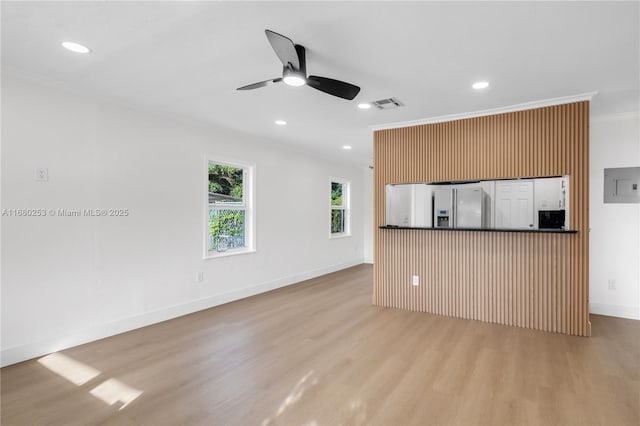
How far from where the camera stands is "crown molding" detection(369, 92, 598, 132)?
3.51 meters

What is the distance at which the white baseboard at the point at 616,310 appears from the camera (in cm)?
427

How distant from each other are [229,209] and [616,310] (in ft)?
17.3

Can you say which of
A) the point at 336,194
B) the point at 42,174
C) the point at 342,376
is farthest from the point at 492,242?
the point at 42,174

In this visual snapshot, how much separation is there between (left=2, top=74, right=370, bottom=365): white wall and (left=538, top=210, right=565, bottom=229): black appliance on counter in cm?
382

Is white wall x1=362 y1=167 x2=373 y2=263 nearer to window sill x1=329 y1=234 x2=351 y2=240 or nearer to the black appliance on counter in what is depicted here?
window sill x1=329 y1=234 x2=351 y2=240

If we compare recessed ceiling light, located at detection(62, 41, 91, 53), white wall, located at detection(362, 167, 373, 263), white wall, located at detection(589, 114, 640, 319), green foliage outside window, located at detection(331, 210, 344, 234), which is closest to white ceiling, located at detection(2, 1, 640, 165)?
recessed ceiling light, located at detection(62, 41, 91, 53)

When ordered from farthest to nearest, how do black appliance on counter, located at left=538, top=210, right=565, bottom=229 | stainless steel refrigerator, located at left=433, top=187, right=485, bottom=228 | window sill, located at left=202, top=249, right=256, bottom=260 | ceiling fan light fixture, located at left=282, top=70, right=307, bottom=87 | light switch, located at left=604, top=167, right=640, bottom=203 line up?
window sill, located at left=202, top=249, right=256, bottom=260
light switch, located at left=604, top=167, right=640, bottom=203
stainless steel refrigerator, located at left=433, top=187, right=485, bottom=228
black appliance on counter, located at left=538, top=210, right=565, bottom=229
ceiling fan light fixture, located at left=282, top=70, right=307, bottom=87

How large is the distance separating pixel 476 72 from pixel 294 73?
163cm

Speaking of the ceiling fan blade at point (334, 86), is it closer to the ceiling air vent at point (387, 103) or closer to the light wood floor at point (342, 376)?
the ceiling air vent at point (387, 103)

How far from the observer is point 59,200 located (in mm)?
3270

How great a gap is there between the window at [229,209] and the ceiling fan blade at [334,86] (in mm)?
2722

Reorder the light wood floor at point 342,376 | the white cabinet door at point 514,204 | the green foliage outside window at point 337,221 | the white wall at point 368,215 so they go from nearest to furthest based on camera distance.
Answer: the light wood floor at point 342,376 < the white cabinet door at point 514,204 < the green foliage outside window at point 337,221 < the white wall at point 368,215

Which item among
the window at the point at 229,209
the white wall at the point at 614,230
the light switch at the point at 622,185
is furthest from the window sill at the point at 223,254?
the light switch at the point at 622,185

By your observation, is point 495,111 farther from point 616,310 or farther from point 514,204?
point 616,310
